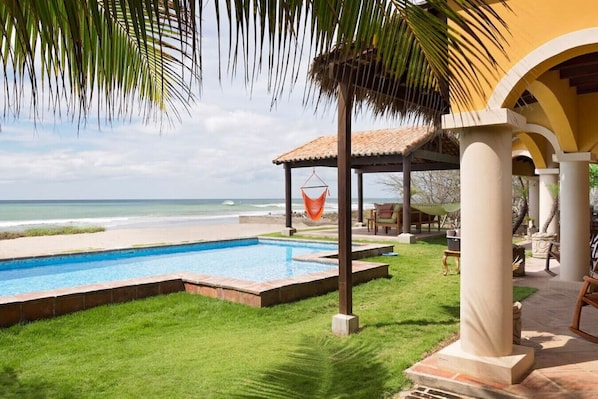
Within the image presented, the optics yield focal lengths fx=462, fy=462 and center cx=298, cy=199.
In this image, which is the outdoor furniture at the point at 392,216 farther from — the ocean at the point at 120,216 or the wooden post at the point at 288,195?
the ocean at the point at 120,216

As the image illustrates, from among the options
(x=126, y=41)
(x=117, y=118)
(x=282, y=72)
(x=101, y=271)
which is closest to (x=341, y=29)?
(x=282, y=72)

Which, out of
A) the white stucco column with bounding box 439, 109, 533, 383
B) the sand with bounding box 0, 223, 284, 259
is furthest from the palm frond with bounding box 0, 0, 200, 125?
the sand with bounding box 0, 223, 284, 259

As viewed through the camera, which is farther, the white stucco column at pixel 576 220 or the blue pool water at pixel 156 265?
the blue pool water at pixel 156 265

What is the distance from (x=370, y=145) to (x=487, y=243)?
11.5 metres

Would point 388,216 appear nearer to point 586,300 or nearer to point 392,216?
point 392,216

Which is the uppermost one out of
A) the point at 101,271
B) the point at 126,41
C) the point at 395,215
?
the point at 126,41

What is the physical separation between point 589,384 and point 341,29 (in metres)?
3.07

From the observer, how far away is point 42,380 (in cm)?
348

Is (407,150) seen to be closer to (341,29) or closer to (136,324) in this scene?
(136,324)

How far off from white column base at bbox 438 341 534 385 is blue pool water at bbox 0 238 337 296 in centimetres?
539

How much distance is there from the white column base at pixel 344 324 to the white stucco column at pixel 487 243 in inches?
49.4

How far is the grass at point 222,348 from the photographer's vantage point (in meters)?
3.30

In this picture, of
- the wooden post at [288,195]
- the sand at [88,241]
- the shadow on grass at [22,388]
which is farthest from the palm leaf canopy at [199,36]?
the wooden post at [288,195]

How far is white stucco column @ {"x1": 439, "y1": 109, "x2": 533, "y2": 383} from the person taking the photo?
3.28 metres
